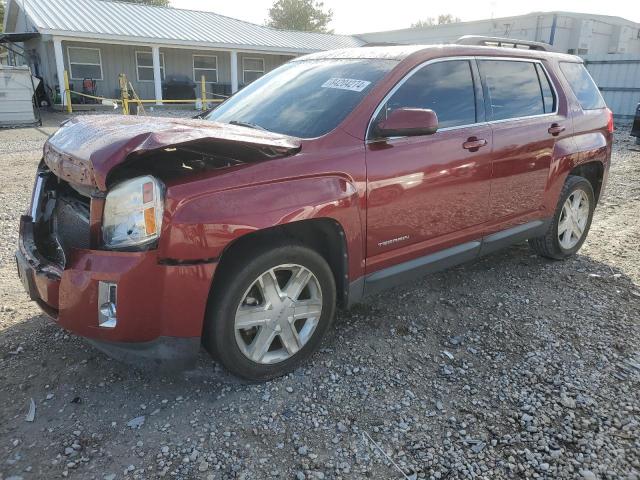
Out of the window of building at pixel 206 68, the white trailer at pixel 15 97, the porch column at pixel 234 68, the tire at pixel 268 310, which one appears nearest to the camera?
the tire at pixel 268 310

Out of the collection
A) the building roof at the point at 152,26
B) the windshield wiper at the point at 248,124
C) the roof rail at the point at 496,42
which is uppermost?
the building roof at the point at 152,26

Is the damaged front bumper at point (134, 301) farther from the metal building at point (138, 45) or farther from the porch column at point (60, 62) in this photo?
the metal building at point (138, 45)

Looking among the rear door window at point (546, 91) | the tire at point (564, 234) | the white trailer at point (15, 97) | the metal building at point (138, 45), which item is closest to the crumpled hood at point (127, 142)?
the rear door window at point (546, 91)

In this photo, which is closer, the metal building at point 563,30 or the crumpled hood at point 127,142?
→ the crumpled hood at point 127,142

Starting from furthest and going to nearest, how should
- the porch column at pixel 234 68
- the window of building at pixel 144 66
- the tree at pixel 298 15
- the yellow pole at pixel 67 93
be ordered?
the tree at pixel 298 15, the porch column at pixel 234 68, the window of building at pixel 144 66, the yellow pole at pixel 67 93

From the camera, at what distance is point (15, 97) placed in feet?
46.0

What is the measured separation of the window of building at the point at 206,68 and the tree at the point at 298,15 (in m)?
32.3

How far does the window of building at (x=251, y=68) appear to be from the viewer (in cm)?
2488

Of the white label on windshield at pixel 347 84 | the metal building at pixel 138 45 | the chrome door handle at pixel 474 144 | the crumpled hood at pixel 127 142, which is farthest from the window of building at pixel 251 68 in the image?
the crumpled hood at pixel 127 142

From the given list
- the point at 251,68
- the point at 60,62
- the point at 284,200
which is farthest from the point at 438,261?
the point at 251,68

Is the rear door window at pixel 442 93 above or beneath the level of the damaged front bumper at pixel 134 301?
above

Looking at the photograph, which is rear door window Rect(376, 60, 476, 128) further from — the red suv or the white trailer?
the white trailer

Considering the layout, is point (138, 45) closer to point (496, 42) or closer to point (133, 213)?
point (496, 42)

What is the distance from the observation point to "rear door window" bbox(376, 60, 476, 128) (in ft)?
10.5
